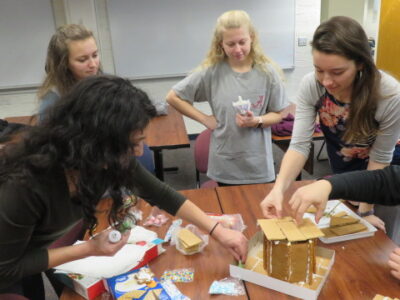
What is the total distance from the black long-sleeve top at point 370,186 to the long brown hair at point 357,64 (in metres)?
0.27

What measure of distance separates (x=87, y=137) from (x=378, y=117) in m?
1.22

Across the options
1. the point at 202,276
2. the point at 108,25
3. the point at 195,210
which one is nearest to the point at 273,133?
the point at 195,210

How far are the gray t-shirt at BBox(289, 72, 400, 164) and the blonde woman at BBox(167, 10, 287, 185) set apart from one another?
384 millimetres

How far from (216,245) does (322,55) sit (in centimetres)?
87

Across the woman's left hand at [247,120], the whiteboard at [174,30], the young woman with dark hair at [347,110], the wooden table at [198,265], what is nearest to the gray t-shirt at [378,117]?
the young woman with dark hair at [347,110]

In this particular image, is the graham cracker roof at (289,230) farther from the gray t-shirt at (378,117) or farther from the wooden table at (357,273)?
the gray t-shirt at (378,117)

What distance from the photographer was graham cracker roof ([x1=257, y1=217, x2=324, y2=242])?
1132mm

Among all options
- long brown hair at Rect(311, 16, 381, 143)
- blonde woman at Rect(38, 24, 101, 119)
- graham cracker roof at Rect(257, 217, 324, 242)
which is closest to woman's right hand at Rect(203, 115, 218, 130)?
blonde woman at Rect(38, 24, 101, 119)

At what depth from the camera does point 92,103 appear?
1.00m

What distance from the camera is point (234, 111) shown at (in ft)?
7.22

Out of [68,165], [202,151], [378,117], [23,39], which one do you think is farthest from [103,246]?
[23,39]

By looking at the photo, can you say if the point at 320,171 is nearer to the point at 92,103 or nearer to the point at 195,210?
the point at 195,210

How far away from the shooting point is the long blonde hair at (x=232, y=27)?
2.09 m

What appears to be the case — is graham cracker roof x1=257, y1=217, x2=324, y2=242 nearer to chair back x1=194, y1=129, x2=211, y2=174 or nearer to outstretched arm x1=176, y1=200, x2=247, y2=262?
outstretched arm x1=176, y1=200, x2=247, y2=262
